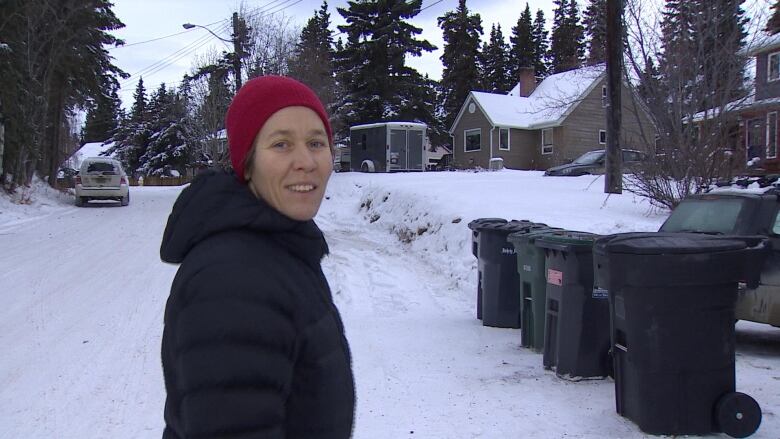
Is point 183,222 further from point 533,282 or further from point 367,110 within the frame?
point 367,110

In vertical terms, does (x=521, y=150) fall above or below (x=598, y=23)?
below

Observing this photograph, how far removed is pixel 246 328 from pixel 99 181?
75.3ft

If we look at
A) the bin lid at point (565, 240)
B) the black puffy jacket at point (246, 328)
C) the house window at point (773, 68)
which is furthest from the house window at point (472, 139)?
the black puffy jacket at point (246, 328)

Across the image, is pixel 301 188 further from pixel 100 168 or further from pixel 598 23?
pixel 100 168

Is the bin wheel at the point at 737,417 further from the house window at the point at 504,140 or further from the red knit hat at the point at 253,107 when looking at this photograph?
the house window at the point at 504,140

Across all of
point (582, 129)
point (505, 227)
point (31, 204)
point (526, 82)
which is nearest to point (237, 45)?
point (31, 204)

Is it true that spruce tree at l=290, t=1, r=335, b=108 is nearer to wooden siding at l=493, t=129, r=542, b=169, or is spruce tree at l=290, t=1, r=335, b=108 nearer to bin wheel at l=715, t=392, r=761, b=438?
wooden siding at l=493, t=129, r=542, b=169

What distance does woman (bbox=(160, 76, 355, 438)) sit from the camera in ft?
4.46

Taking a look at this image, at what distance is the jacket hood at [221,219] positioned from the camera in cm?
157

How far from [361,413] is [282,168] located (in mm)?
3494

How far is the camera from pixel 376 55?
4206 cm

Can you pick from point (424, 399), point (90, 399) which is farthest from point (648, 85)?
point (90, 399)

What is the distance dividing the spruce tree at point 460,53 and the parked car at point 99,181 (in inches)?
1487

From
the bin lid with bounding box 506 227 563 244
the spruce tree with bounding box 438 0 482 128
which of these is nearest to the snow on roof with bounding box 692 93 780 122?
the bin lid with bounding box 506 227 563 244
